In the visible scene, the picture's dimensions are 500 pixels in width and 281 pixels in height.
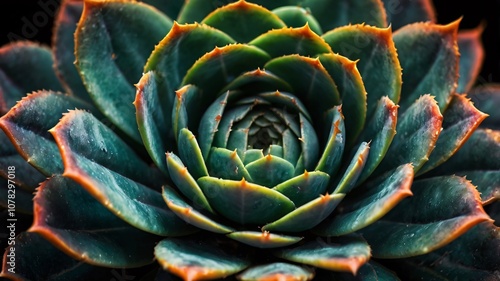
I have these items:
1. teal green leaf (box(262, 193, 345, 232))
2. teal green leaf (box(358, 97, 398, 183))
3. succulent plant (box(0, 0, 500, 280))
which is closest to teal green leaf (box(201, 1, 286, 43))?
succulent plant (box(0, 0, 500, 280))

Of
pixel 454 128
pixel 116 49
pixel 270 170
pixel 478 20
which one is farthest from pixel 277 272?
pixel 478 20

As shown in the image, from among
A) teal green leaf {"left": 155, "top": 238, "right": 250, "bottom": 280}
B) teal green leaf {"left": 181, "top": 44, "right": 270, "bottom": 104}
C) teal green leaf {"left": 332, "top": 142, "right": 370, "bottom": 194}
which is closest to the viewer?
Answer: teal green leaf {"left": 155, "top": 238, "right": 250, "bottom": 280}

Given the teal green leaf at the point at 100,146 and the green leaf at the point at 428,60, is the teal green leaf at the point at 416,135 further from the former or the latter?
the teal green leaf at the point at 100,146

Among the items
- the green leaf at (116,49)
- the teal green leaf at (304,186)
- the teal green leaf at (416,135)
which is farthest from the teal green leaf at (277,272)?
the green leaf at (116,49)

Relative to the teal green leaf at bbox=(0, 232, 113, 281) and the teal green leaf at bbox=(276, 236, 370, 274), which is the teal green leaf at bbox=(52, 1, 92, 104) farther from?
the teal green leaf at bbox=(276, 236, 370, 274)

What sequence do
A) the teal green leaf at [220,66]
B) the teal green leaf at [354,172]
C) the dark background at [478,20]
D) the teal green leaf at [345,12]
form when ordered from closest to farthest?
1. the teal green leaf at [354,172]
2. the teal green leaf at [220,66]
3. the teal green leaf at [345,12]
4. the dark background at [478,20]

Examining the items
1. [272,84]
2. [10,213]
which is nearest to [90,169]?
[10,213]
